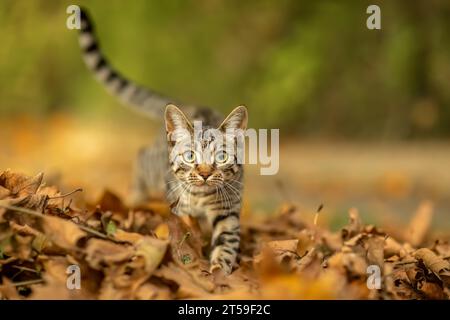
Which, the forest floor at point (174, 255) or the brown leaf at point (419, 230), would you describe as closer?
the forest floor at point (174, 255)

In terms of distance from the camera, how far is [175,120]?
2455 millimetres

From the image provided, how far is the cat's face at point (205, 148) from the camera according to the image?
239cm

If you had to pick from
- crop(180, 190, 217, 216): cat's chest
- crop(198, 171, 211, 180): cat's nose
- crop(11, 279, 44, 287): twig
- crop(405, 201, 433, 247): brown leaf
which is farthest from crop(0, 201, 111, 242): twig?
crop(405, 201, 433, 247): brown leaf

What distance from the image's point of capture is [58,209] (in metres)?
2.04

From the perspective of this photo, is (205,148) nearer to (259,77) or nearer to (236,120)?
(236,120)

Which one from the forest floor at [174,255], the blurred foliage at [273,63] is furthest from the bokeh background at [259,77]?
the forest floor at [174,255]

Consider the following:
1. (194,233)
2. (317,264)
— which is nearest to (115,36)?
(194,233)

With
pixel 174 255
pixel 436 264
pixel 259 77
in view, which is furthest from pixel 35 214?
pixel 259 77

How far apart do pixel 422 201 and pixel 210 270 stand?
5.07 meters

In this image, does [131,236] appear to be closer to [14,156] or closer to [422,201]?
[422,201]

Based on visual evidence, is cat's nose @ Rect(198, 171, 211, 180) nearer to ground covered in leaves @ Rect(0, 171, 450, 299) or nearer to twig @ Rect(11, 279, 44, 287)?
ground covered in leaves @ Rect(0, 171, 450, 299)

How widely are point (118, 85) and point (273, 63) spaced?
4.86 metres

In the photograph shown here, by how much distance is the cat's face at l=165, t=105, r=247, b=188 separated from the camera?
239 centimetres

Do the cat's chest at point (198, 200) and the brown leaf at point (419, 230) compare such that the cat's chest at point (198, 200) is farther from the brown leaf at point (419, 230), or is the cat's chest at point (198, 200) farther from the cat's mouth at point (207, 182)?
the brown leaf at point (419, 230)
